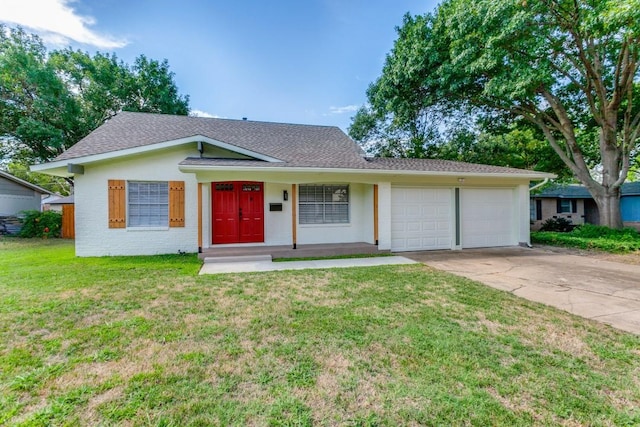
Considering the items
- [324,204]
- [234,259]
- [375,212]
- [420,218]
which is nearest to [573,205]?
[420,218]

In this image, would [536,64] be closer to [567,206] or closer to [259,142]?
[259,142]

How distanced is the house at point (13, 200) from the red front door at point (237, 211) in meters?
11.8

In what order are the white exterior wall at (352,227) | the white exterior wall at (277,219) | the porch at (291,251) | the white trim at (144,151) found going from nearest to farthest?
the white trim at (144,151), the porch at (291,251), the white exterior wall at (277,219), the white exterior wall at (352,227)

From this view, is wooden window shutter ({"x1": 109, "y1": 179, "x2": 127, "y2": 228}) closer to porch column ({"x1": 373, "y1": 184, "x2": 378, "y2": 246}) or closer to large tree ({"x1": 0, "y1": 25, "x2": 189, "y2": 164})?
porch column ({"x1": 373, "y1": 184, "x2": 378, "y2": 246})

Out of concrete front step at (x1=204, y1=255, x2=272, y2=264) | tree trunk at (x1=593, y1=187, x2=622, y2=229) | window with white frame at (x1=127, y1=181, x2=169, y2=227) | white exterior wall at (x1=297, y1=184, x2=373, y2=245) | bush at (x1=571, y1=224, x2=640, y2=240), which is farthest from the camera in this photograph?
tree trunk at (x1=593, y1=187, x2=622, y2=229)

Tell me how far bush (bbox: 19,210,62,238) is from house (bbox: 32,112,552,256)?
6226 mm

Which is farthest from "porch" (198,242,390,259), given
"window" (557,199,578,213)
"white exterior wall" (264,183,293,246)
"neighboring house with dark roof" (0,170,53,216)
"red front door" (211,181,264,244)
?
"window" (557,199,578,213)

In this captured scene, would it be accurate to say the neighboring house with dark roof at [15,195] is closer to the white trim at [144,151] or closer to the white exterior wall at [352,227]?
the white trim at [144,151]

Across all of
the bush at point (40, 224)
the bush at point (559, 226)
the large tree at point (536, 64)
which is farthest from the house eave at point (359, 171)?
the bush at point (40, 224)

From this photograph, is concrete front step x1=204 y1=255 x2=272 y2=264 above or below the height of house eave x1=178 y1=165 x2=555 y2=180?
below

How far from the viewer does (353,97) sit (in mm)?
19078

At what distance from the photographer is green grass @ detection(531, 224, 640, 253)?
347 inches

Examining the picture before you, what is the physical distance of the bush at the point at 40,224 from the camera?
12.7 meters

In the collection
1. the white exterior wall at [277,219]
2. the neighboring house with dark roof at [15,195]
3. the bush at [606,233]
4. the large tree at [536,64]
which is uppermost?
the large tree at [536,64]
